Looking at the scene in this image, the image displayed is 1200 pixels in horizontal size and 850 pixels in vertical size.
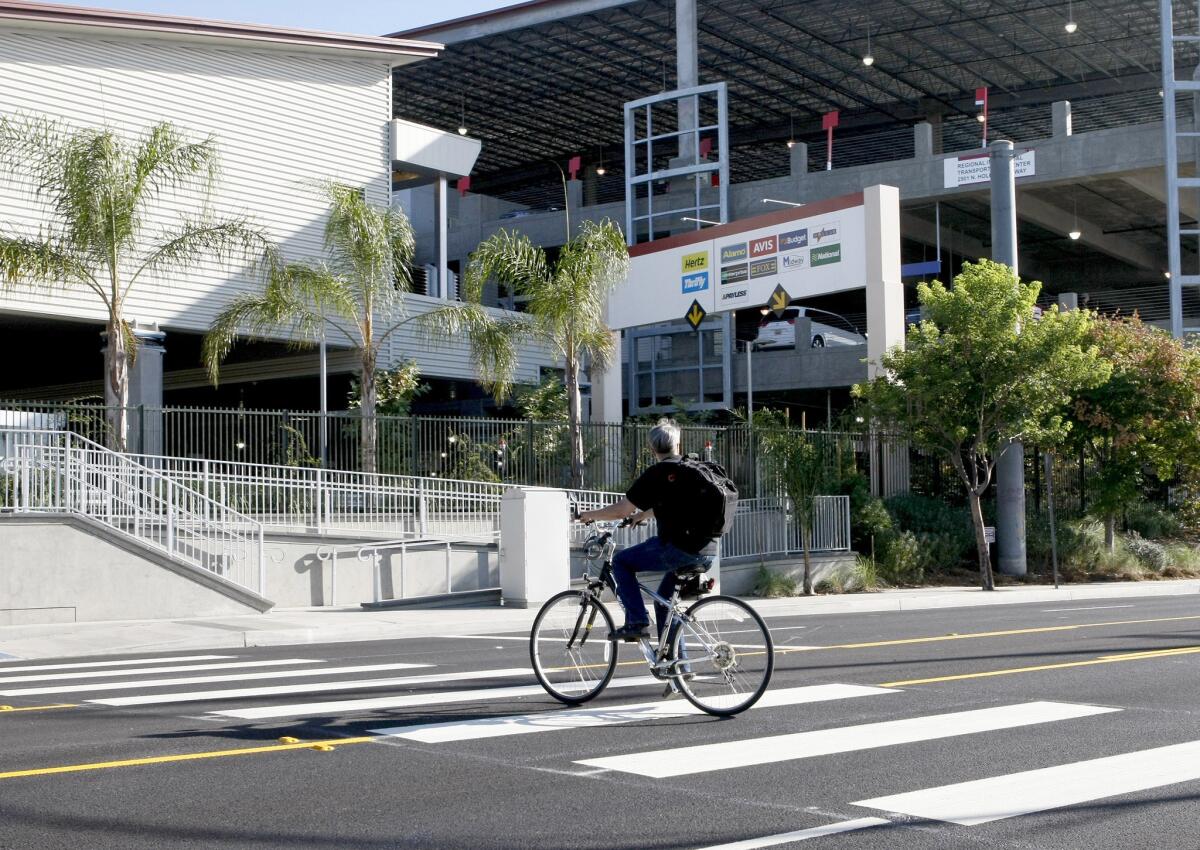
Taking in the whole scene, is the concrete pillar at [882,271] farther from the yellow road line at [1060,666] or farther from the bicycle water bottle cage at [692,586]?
the bicycle water bottle cage at [692,586]

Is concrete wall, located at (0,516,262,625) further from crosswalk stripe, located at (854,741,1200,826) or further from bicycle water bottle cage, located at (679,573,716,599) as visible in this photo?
crosswalk stripe, located at (854,741,1200,826)

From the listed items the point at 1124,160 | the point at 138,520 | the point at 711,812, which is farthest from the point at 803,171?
the point at 711,812

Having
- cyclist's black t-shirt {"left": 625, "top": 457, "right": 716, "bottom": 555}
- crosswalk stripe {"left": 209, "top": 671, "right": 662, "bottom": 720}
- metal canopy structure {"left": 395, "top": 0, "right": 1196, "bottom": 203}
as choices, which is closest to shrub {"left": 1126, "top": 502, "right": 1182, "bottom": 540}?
metal canopy structure {"left": 395, "top": 0, "right": 1196, "bottom": 203}

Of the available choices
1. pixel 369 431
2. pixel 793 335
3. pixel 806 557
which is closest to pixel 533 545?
pixel 369 431

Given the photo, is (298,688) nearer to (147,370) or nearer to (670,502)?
(670,502)

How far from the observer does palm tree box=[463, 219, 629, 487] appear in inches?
1122

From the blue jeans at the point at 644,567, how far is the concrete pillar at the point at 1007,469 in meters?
20.9

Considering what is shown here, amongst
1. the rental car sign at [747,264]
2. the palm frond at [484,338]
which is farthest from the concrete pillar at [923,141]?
the palm frond at [484,338]

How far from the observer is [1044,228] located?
165ft

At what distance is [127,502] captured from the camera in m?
20.0

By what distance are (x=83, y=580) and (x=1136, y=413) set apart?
21936 millimetres

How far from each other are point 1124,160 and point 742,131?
25.8m

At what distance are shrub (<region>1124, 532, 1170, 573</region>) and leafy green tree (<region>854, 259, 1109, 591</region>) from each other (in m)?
5.86

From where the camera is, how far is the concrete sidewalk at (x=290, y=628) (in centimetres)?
1603
